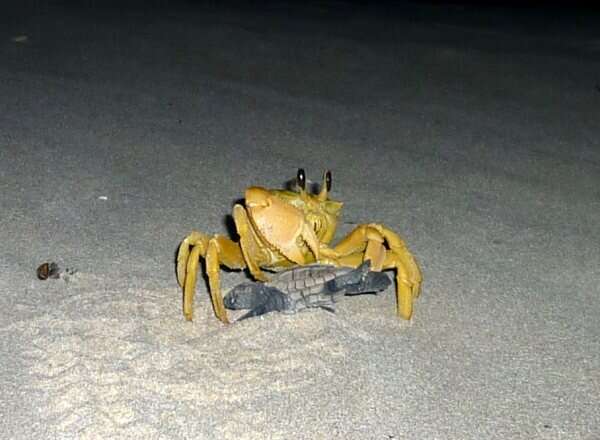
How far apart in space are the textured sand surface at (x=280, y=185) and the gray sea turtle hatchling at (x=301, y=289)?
61 mm

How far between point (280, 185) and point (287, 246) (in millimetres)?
1263

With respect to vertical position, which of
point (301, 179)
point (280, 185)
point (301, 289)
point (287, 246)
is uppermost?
point (301, 179)

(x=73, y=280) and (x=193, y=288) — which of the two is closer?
(x=193, y=288)

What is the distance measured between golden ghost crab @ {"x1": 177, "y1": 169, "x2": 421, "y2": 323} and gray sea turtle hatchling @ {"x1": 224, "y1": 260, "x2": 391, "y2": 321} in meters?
0.04

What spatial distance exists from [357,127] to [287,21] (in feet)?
9.13

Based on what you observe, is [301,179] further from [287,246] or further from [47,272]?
[47,272]

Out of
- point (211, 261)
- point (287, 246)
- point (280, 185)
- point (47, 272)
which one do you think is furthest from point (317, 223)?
point (280, 185)

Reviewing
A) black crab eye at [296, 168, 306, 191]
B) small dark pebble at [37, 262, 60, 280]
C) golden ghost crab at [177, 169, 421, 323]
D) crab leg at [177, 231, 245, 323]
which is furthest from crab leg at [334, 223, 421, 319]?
small dark pebble at [37, 262, 60, 280]

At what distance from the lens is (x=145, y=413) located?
2.62m

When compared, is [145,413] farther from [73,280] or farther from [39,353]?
[73,280]

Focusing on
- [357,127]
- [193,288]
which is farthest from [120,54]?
[193,288]

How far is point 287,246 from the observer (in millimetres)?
3057

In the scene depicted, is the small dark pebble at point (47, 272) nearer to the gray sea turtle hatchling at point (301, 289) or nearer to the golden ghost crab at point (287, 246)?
the golden ghost crab at point (287, 246)

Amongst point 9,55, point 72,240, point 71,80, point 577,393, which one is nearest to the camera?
point 577,393
